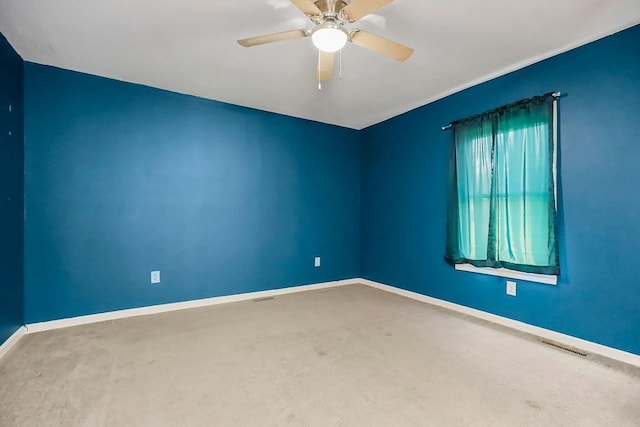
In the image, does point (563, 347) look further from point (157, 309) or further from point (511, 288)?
point (157, 309)

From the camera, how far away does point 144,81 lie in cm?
299

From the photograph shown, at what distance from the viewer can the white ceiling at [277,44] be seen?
6.37ft

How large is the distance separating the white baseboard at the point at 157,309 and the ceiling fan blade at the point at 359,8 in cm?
301

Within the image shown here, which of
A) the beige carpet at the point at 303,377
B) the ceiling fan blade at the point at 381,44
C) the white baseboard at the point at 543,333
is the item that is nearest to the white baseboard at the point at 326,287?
the white baseboard at the point at 543,333

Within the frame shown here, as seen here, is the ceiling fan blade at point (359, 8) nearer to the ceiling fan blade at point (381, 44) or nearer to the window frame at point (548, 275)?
the ceiling fan blade at point (381, 44)

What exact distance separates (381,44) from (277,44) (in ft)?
2.82

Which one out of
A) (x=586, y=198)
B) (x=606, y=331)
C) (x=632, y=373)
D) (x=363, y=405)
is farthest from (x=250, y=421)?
(x=586, y=198)

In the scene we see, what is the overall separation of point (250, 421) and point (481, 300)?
2.48 metres

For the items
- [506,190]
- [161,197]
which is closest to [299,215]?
[161,197]

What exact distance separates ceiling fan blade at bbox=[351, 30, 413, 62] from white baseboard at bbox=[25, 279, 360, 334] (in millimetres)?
2903

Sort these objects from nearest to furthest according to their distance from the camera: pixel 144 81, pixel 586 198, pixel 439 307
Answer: pixel 586 198
pixel 144 81
pixel 439 307

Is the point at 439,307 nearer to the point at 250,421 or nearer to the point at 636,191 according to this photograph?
the point at 636,191

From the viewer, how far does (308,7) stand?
166 cm

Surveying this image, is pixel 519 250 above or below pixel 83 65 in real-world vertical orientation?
below
